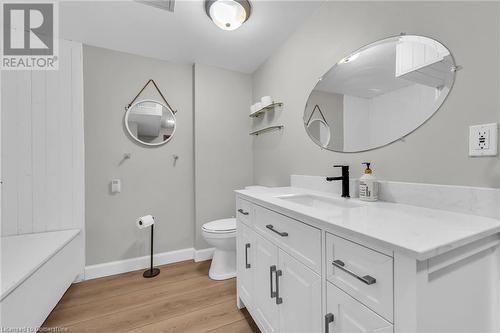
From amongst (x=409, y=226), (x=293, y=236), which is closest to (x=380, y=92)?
(x=409, y=226)

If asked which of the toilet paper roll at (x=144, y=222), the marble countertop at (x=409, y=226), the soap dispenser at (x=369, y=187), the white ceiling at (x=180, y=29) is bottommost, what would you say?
the toilet paper roll at (x=144, y=222)

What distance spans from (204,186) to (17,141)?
1.65 metres

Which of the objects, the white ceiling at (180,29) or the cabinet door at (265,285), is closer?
the cabinet door at (265,285)

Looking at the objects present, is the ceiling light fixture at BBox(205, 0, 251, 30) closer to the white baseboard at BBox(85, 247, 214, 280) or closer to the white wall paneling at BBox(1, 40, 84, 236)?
the white wall paneling at BBox(1, 40, 84, 236)

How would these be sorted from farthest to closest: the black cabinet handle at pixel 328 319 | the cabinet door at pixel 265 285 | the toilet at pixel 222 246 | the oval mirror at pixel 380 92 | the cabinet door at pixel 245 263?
1. the toilet at pixel 222 246
2. the cabinet door at pixel 245 263
3. the cabinet door at pixel 265 285
4. the oval mirror at pixel 380 92
5. the black cabinet handle at pixel 328 319

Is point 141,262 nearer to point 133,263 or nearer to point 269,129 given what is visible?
point 133,263

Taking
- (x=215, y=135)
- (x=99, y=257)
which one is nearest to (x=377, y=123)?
(x=215, y=135)

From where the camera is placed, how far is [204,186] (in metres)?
2.45

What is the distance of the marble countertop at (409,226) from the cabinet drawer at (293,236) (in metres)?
0.04

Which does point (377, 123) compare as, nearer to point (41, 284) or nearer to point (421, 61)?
point (421, 61)

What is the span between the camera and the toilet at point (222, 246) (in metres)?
1.92

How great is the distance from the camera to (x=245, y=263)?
142cm

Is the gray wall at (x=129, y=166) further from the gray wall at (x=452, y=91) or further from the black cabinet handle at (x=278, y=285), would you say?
the black cabinet handle at (x=278, y=285)

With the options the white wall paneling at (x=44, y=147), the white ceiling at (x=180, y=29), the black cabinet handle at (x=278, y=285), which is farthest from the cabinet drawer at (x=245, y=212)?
the white wall paneling at (x=44, y=147)
